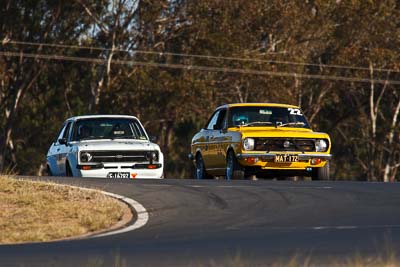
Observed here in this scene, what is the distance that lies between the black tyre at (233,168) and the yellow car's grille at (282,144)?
21.9 inches

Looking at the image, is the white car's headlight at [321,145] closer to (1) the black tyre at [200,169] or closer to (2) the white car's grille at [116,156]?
(1) the black tyre at [200,169]

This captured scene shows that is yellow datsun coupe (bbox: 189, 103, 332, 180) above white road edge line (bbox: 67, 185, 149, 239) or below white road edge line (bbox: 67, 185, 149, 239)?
above

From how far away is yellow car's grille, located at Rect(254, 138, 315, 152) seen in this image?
23625 mm

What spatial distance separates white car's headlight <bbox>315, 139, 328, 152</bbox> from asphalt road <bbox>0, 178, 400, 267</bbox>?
99.2 inches

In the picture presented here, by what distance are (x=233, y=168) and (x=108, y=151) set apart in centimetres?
239

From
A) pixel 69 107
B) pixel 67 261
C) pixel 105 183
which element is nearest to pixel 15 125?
pixel 69 107

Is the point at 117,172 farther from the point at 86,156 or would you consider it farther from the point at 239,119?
the point at 239,119

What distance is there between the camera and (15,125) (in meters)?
60.1

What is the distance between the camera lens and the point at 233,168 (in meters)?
24.0

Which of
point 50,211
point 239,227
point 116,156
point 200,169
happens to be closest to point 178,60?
point 200,169

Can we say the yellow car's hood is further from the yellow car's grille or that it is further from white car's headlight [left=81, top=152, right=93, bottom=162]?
white car's headlight [left=81, top=152, right=93, bottom=162]

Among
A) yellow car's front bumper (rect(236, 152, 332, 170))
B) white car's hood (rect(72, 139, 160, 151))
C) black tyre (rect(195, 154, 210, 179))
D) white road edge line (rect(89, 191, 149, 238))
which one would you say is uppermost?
white car's hood (rect(72, 139, 160, 151))

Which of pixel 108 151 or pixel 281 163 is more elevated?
pixel 108 151

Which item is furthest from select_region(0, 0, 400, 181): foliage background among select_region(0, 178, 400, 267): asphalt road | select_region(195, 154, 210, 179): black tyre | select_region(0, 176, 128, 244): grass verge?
select_region(0, 176, 128, 244): grass verge
